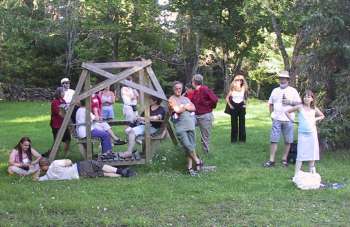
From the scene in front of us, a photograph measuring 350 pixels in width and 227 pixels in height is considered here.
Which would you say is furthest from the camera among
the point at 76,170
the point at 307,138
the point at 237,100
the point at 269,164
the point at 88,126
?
the point at 237,100

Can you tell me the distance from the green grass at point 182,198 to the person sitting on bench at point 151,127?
0.45 meters

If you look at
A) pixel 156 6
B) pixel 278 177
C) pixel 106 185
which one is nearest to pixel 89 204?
pixel 106 185

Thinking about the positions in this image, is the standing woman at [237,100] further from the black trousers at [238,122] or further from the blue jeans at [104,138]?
the blue jeans at [104,138]

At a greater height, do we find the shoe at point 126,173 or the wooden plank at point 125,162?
the wooden plank at point 125,162

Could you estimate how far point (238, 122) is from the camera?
1224 cm

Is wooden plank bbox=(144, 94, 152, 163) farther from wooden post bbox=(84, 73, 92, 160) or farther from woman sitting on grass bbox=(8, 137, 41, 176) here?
woman sitting on grass bbox=(8, 137, 41, 176)

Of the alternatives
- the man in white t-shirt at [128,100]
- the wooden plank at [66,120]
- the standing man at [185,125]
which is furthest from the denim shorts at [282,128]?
the wooden plank at [66,120]

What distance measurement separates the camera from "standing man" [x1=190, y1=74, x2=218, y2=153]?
35.4 feet

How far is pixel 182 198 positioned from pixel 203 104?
3.72 m

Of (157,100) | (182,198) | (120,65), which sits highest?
(120,65)

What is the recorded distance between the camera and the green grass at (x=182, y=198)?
6402 millimetres

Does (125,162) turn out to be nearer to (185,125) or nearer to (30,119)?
(185,125)

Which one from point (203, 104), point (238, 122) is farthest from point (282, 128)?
point (238, 122)

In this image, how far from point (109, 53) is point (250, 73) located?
8145 millimetres
